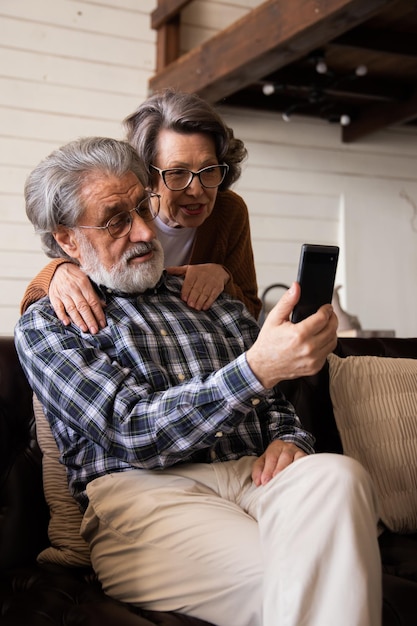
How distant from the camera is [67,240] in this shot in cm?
181

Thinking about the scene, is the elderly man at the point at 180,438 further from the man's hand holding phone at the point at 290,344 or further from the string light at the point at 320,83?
the string light at the point at 320,83

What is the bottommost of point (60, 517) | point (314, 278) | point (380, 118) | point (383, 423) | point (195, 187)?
point (60, 517)

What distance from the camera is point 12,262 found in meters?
4.81

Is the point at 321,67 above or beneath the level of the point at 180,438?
above

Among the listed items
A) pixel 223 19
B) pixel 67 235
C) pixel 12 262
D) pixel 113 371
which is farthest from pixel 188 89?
pixel 113 371

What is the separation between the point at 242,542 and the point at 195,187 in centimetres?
109

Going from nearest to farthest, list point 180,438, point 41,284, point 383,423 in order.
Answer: point 180,438 < point 41,284 < point 383,423

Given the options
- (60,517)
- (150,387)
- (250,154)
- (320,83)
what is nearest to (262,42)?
(320,83)

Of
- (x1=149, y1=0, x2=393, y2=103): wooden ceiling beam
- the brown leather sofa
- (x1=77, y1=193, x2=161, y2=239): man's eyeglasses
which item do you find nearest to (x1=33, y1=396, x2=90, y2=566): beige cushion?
the brown leather sofa

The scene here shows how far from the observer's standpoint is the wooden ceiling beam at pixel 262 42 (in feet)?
11.4

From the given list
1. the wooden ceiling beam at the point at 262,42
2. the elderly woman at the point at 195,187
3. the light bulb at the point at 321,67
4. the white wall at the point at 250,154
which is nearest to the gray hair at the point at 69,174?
the elderly woman at the point at 195,187

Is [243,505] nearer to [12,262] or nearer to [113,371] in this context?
[113,371]

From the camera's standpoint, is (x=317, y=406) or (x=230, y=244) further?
(x=230, y=244)

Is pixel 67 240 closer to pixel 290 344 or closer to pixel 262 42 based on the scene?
pixel 290 344
